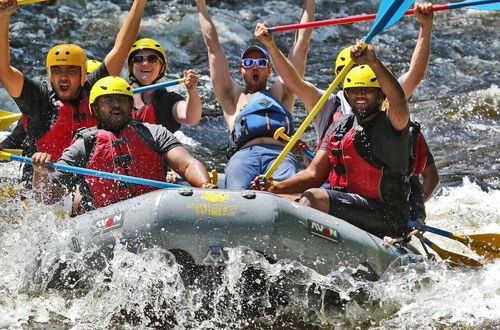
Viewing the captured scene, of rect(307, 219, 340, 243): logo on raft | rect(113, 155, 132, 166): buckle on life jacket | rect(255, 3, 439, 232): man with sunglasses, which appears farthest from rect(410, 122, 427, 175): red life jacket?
rect(113, 155, 132, 166): buckle on life jacket

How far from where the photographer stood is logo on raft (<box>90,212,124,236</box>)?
19.1ft

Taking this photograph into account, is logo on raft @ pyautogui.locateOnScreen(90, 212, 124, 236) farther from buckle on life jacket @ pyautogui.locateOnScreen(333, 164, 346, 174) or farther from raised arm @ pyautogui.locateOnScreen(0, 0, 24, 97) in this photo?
raised arm @ pyautogui.locateOnScreen(0, 0, 24, 97)

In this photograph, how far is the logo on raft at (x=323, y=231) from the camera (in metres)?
5.77

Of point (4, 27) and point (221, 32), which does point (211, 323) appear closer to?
point (4, 27)

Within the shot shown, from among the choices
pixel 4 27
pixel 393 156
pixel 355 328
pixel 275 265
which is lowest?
pixel 355 328

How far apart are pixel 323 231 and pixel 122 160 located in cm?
156

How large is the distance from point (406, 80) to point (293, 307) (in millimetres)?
2062

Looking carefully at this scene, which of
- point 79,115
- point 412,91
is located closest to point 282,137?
point 412,91

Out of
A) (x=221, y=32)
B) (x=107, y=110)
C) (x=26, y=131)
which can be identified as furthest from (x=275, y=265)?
(x=221, y=32)

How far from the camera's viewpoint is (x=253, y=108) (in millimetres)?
7430

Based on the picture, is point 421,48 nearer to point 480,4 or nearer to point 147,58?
point 480,4

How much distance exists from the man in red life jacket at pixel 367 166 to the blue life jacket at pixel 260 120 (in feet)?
3.05

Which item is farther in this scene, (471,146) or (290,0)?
(290,0)

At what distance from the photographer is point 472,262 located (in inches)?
279
